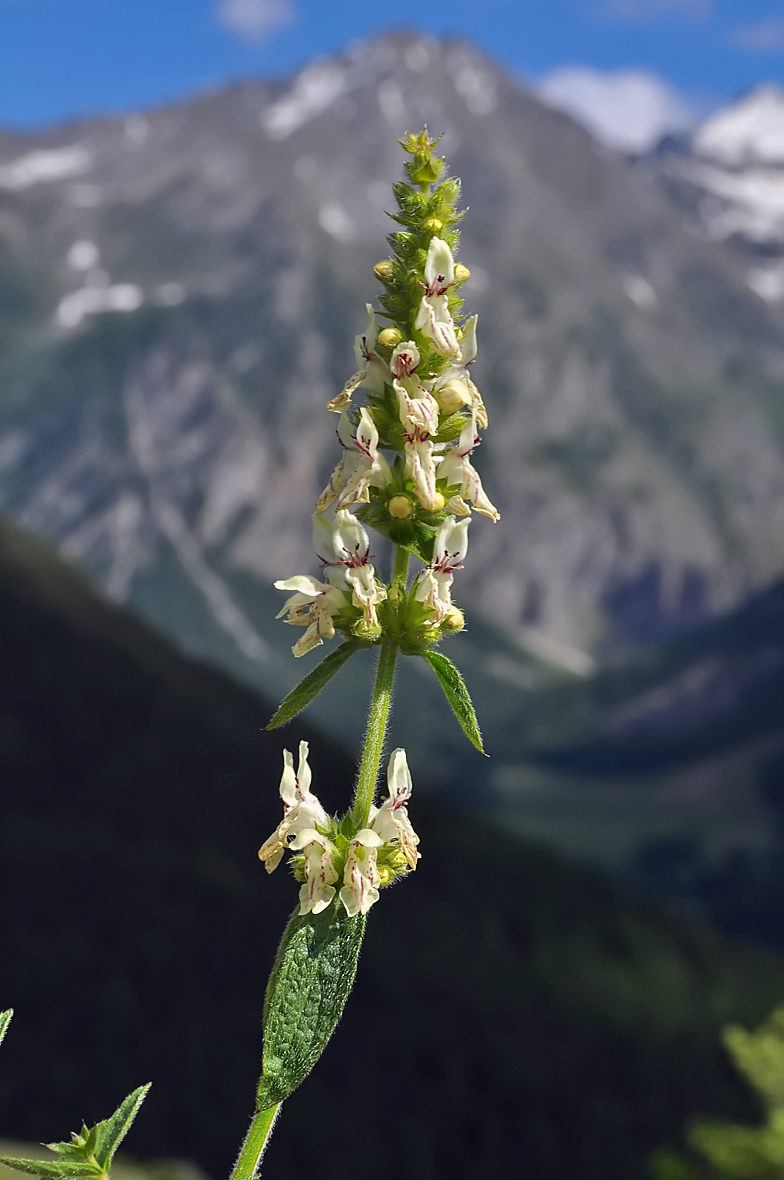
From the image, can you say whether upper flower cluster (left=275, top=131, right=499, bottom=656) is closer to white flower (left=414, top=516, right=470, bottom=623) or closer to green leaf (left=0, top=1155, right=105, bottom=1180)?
white flower (left=414, top=516, right=470, bottom=623)

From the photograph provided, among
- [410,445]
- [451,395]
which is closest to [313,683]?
[410,445]

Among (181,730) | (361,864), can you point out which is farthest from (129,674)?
(361,864)

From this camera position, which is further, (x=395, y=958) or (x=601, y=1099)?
(x=395, y=958)

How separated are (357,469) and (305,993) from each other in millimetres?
1348

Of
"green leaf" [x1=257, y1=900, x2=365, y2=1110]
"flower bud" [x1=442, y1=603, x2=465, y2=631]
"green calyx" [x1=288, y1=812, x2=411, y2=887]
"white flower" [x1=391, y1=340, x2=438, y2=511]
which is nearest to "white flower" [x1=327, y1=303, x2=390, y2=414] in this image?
"white flower" [x1=391, y1=340, x2=438, y2=511]

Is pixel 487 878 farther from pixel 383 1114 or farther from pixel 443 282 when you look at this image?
pixel 443 282

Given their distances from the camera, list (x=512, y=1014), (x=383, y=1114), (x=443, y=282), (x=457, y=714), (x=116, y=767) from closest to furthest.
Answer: (x=457, y=714), (x=443, y=282), (x=383, y=1114), (x=512, y=1014), (x=116, y=767)

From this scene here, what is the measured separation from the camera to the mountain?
3873 inches

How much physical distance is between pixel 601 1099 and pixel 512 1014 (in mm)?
11221

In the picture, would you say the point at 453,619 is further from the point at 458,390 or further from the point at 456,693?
the point at 458,390

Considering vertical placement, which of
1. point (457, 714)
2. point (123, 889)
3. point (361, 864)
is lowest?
point (361, 864)

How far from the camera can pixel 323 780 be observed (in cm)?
12281

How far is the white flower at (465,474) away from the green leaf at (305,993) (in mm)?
1135

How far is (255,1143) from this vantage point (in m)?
2.76
